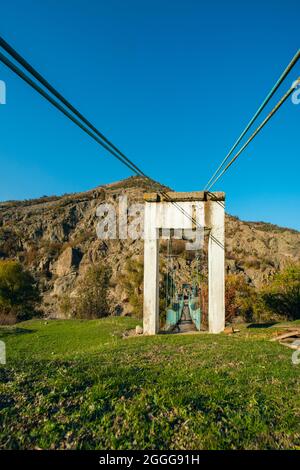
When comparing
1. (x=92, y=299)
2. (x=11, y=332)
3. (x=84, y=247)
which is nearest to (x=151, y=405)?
(x=11, y=332)

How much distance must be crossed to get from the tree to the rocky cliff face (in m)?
4.37

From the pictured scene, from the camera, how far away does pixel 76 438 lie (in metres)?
2.96

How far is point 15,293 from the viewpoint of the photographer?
3503 cm

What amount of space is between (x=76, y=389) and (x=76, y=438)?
3.99 feet

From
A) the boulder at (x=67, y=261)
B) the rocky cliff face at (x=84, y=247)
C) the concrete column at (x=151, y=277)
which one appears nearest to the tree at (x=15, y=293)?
the rocky cliff face at (x=84, y=247)

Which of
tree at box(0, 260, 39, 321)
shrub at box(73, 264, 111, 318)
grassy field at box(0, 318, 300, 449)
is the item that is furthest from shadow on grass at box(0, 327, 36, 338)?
tree at box(0, 260, 39, 321)

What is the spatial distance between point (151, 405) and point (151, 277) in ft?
33.3

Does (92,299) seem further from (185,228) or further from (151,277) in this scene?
(185,228)

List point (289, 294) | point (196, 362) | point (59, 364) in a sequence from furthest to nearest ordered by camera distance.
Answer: point (289, 294) < point (196, 362) < point (59, 364)

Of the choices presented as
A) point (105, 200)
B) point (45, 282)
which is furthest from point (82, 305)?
point (105, 200)

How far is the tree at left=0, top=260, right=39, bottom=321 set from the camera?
34219mm

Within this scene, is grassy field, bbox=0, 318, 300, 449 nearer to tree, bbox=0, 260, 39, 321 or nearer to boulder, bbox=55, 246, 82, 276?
tree, bbox=0, 260, 39, 321

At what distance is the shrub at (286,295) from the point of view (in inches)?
894
